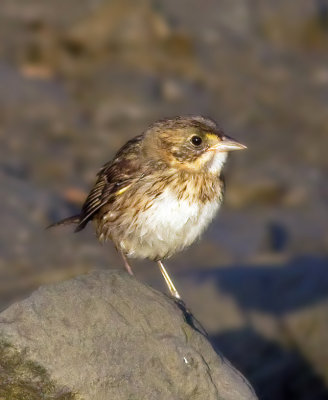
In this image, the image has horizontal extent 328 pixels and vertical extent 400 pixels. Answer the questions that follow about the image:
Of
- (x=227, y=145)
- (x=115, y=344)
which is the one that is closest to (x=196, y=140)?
(x=227, y=145)

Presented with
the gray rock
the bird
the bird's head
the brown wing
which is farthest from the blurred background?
the gray rock

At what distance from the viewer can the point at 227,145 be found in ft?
25.5

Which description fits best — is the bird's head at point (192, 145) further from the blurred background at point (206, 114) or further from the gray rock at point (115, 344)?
the blurred background at point (206, 114)

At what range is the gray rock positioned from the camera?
20.2 feet

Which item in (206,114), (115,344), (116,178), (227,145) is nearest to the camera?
(115,344)

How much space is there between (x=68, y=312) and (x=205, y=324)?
4057 mm

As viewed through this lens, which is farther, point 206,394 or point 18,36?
point 18,36

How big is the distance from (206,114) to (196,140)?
344 inches

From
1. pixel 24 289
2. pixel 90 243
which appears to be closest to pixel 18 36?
pixel 90 243

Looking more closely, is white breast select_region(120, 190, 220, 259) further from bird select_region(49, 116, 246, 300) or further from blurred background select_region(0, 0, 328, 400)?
blurred background select_region(0, 0, 328, 400)

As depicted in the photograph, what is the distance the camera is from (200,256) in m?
13.6

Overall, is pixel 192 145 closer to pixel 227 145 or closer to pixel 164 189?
pixel 227 145

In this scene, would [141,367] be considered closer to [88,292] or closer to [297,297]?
[88,292]

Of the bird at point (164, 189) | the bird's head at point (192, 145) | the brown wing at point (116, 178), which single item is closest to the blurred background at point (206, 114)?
the brown wing at point (116, 178)
